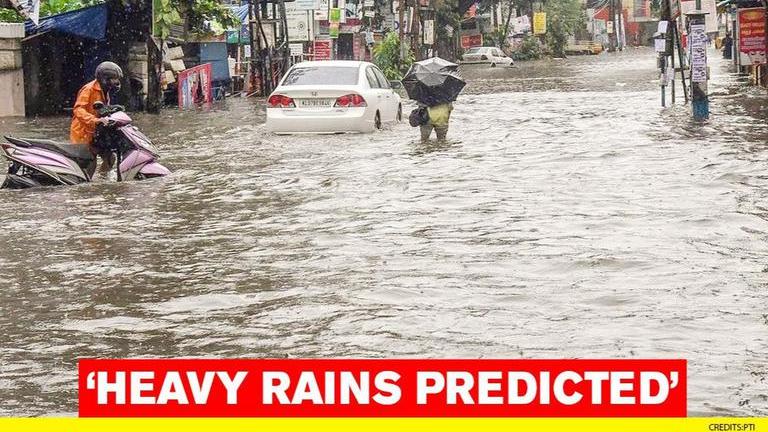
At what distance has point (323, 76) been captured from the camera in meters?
21.5

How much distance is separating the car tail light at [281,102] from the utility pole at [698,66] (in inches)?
269

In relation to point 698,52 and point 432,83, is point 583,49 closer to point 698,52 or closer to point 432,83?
point 698,52

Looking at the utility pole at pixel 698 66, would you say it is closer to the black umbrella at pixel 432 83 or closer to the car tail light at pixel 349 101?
the black umbrella at pixel 432 83

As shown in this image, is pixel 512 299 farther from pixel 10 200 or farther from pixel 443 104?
pixel 443 104

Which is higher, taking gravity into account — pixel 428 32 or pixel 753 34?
pixel 428 32

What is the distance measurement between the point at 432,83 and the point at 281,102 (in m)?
2.98

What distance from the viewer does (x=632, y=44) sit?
15225 cm

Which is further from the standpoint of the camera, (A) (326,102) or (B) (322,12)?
(B) (322,12)

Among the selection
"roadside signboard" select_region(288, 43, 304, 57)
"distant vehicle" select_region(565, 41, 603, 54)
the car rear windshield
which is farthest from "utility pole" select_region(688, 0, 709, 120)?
"distant vehicle" select_region(565, 41, 603, 54)

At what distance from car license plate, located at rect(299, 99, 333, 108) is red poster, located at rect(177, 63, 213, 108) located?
1433cm

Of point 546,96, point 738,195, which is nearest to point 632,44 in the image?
point 546,96

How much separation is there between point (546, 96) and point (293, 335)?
1146 inches

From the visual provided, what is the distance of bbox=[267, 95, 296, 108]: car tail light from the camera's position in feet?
69.5

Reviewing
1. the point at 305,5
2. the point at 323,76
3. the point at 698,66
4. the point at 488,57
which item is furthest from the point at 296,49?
the point at 488,57
